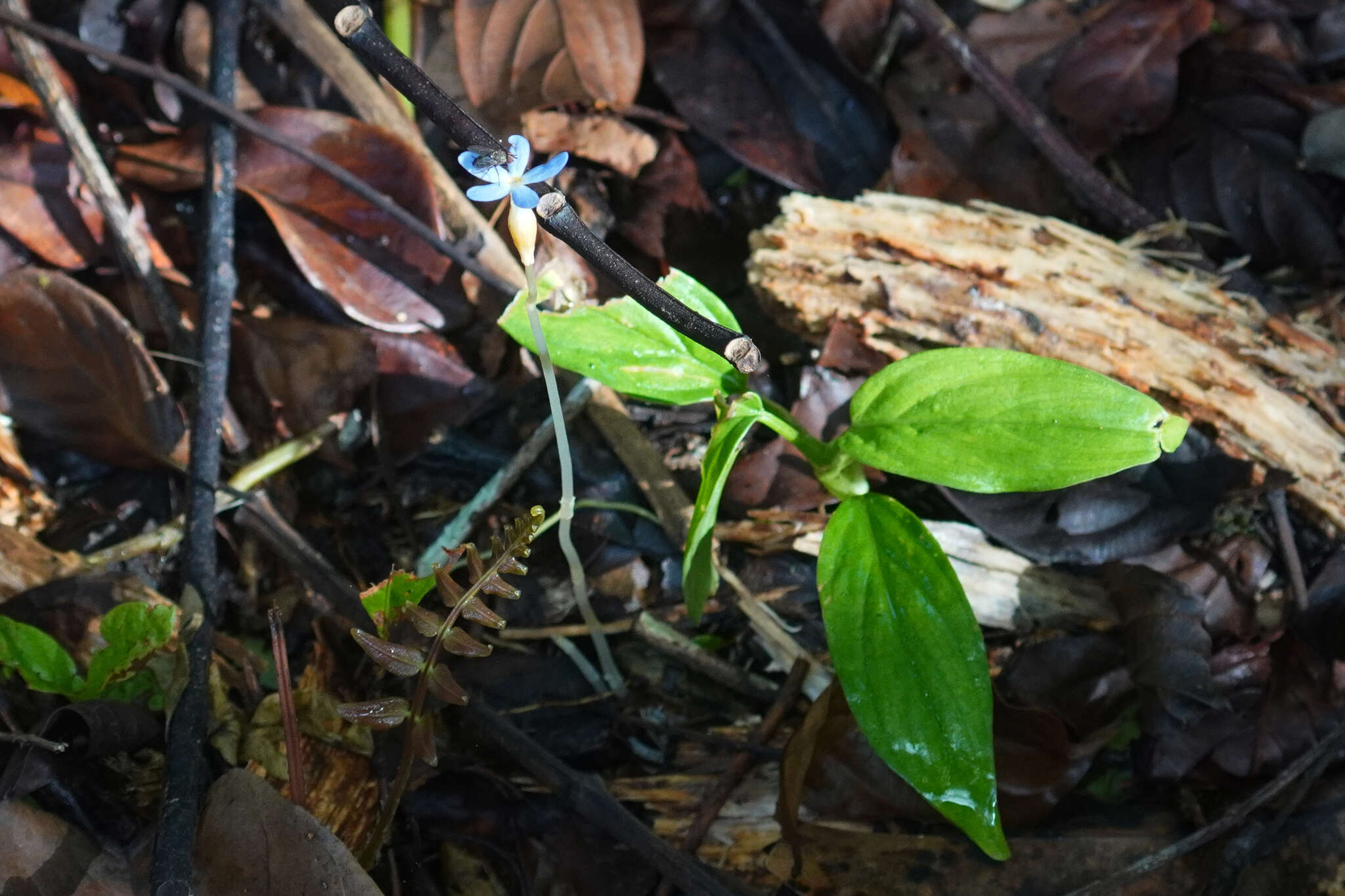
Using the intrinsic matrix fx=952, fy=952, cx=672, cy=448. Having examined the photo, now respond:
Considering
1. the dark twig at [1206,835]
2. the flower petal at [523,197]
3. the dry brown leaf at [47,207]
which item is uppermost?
the flower petal at [523,197]

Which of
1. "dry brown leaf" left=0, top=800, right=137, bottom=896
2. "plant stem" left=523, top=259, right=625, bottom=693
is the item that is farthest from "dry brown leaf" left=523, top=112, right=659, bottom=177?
"dry brown leaf" left=0, top=800, right=137, bottom=896

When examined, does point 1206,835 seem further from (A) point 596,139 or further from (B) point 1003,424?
(A) point 596,139

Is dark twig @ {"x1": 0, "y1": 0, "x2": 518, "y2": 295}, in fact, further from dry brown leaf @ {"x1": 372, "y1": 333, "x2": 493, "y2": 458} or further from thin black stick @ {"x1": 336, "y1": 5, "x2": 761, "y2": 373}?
thin black stick @ {"x1": 336, "y1": 5, "x2": 761, "y2": 373}

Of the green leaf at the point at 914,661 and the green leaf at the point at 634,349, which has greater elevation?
the green leaf at the point at 634,349

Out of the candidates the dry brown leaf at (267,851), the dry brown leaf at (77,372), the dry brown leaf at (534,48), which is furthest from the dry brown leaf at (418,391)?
the dry brown leaf at (267,851)

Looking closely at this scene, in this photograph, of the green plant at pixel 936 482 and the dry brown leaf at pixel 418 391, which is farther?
the dry brown leaf at pixel 418 391

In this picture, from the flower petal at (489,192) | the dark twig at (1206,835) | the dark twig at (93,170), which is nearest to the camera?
the flower petal at (489,192)

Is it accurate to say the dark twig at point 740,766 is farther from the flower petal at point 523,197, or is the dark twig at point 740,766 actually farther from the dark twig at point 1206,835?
the flower petal at point 523,197
